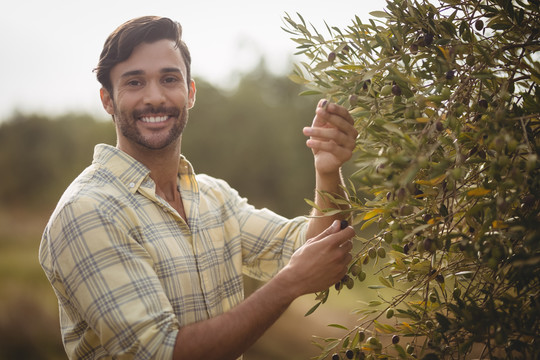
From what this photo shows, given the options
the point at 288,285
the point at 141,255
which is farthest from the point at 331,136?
the point at 141,255

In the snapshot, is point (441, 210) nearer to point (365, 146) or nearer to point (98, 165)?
point (365, 146)

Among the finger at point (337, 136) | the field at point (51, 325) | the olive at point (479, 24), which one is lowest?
the field at point (51, 325)

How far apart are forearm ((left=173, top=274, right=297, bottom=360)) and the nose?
1.12 m

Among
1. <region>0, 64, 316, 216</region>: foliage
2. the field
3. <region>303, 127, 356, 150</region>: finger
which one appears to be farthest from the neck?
<region>0, 64, 316, 216</region>: foliage

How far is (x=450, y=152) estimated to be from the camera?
134cm

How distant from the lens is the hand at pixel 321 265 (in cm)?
170

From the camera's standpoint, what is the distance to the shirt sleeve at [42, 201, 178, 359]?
1637mm

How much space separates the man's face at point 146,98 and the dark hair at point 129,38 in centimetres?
3

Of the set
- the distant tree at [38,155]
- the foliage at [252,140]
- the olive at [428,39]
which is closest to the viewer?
the olive at [428,39]

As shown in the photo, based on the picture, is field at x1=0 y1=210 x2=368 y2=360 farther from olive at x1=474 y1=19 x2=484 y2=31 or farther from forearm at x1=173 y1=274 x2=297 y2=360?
olive at x1=474 y1=19 x2=484 y2=31

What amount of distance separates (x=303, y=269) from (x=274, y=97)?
8318 millimetres

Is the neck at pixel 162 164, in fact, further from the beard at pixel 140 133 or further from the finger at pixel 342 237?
the finger at pixel 342 237

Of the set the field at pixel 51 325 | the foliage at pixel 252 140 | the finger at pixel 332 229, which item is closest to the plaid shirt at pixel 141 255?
the finger at pixel 332 229

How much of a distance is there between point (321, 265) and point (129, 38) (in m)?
1.48
